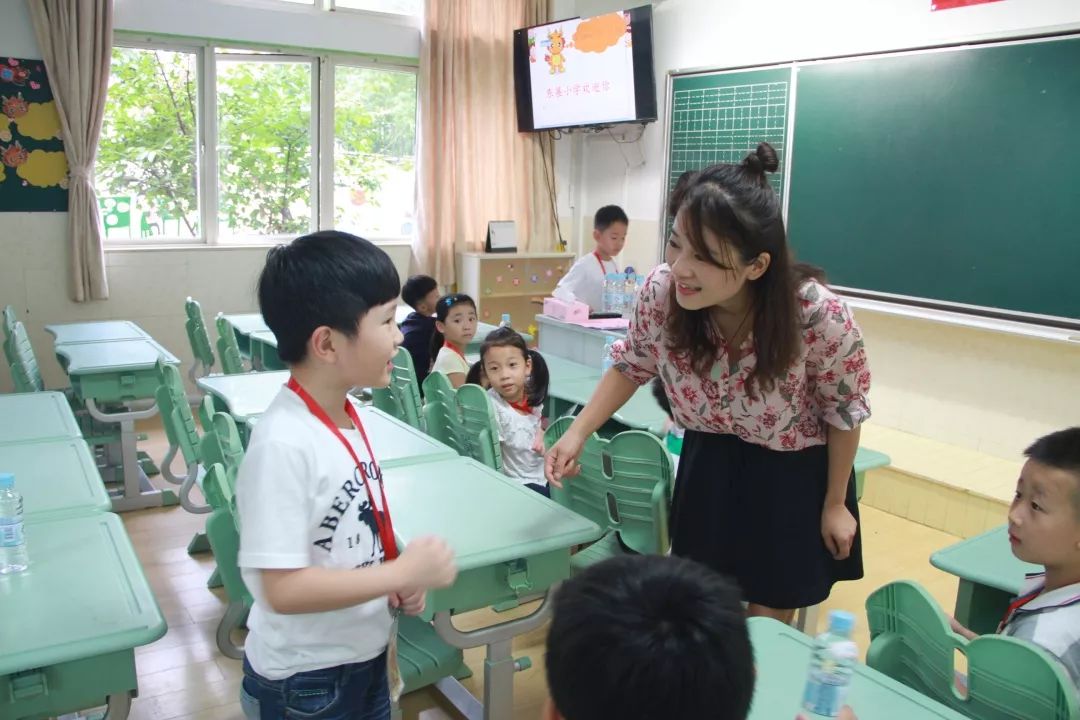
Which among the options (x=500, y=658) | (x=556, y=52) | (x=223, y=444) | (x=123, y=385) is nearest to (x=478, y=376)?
(x=223, y=444)

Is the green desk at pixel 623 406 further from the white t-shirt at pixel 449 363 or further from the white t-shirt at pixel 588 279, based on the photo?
the white t-shirt at pixel 588 279

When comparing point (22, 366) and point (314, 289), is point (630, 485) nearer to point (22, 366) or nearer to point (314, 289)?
point (314, 289)

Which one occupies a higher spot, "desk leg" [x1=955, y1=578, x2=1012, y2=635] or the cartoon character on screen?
the cartoon character on screen

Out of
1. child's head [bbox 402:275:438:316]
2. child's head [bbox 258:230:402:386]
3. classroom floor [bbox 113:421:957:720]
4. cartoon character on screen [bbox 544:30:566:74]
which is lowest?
classroom floor [bbox 113:421:957:720]

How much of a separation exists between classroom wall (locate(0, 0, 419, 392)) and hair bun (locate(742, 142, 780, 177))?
4.17m

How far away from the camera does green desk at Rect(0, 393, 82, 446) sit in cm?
251

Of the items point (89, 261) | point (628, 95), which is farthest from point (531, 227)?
point (89, 261)

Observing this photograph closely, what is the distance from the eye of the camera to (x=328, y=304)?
1.17 meters

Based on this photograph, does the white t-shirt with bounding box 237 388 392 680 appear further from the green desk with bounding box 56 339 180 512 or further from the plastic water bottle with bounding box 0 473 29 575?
the green desk with bounding box 56 339 180 512

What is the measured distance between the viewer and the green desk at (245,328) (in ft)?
15.4

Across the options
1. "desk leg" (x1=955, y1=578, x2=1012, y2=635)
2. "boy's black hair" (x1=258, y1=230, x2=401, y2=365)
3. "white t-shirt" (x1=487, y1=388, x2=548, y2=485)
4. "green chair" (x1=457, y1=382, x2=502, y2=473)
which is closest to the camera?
"boy's black hair" (x1=258, y1=230, x2=401, y2=365)

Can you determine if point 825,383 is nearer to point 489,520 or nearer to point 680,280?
point 680,280

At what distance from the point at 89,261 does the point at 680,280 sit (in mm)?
4951

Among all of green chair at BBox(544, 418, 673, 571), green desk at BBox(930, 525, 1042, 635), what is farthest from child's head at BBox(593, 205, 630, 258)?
green desk at BBox(930, 525, 1042, 635)
